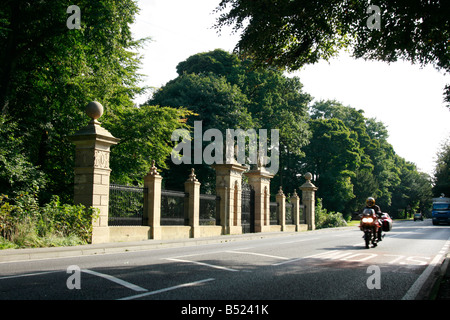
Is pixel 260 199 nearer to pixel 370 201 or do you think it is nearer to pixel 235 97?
pixel 235 97

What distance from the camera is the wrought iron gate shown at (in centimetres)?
2356

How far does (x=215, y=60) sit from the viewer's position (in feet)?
133

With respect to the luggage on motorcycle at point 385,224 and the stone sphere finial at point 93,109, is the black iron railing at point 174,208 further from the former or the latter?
the luggage on motorcycle at point 385,224

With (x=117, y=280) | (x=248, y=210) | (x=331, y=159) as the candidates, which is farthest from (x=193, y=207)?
(x=331, y=159)

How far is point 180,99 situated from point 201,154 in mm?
5015

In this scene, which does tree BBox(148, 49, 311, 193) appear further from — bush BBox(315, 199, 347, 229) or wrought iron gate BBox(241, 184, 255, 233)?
wrought iron gate BBox(241, 184, 255, 233)

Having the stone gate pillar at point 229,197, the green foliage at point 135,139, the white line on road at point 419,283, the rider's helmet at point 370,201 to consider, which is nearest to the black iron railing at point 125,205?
the green foliage at point 135,139

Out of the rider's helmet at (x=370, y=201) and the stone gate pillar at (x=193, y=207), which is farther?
the stone gate pillar at (x=193, y=207)

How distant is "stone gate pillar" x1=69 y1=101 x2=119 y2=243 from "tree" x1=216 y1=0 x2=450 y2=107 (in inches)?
240

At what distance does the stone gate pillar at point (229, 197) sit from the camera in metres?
21.3

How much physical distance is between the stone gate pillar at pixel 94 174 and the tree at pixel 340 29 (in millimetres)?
6094

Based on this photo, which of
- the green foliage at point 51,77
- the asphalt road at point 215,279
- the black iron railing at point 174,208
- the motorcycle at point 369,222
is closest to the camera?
the asphalt road at point 215,279
